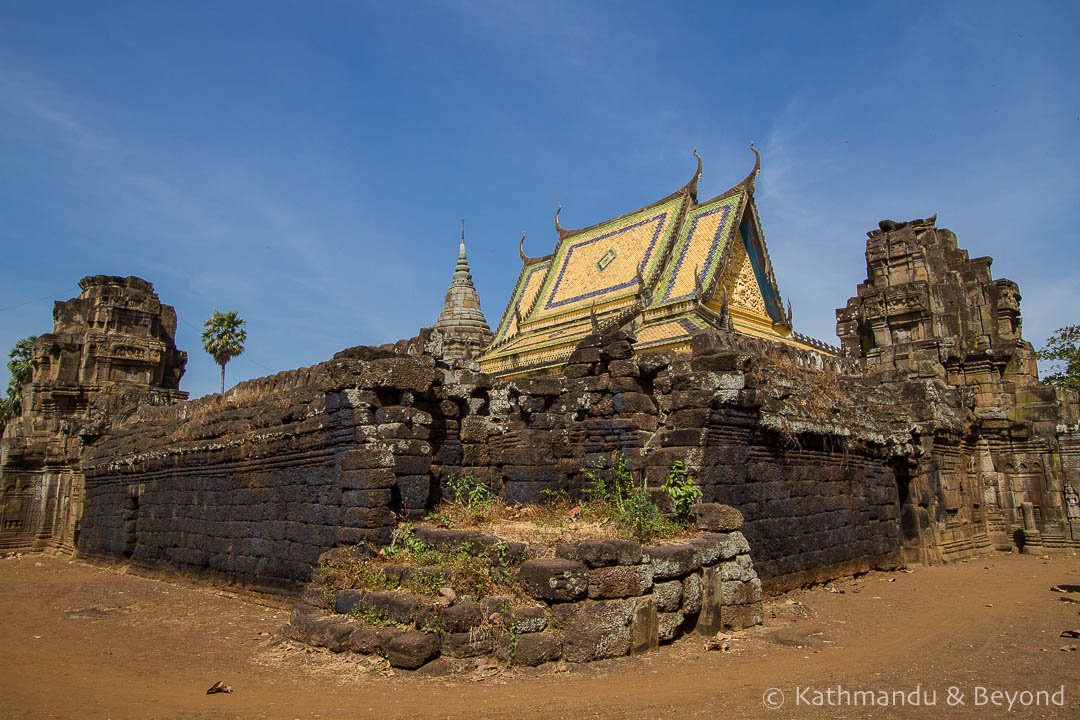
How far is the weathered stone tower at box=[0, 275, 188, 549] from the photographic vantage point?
698 inches

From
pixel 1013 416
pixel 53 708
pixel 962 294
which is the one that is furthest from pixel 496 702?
pixel 962 294

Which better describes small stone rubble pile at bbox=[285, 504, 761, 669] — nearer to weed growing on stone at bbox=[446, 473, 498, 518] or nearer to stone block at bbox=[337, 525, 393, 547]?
stone block at bbox=[337, 525, 393, 547]

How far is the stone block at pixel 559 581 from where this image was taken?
549 centimetres

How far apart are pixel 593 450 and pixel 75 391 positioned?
1626cm

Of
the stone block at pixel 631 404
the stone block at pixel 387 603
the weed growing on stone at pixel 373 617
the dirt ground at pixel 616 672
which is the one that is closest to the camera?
the dirt ground at pixel 616 672

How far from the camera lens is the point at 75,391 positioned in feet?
62.5

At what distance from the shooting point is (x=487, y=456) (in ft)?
29.3

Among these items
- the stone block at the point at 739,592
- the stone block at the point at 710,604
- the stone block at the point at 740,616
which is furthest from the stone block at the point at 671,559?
the stone block at the point at 740,616

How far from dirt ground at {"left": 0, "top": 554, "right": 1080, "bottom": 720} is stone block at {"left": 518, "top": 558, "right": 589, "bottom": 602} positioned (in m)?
0.49

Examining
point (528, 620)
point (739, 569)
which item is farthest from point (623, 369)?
point (528, 620)

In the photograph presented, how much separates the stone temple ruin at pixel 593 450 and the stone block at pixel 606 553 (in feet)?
0.06

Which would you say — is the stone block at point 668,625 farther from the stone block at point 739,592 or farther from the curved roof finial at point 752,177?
the curved roof finial at point 752,177

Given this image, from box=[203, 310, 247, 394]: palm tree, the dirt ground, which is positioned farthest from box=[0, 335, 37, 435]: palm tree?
the dirt ground

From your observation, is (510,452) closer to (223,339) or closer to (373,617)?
(373,617)
